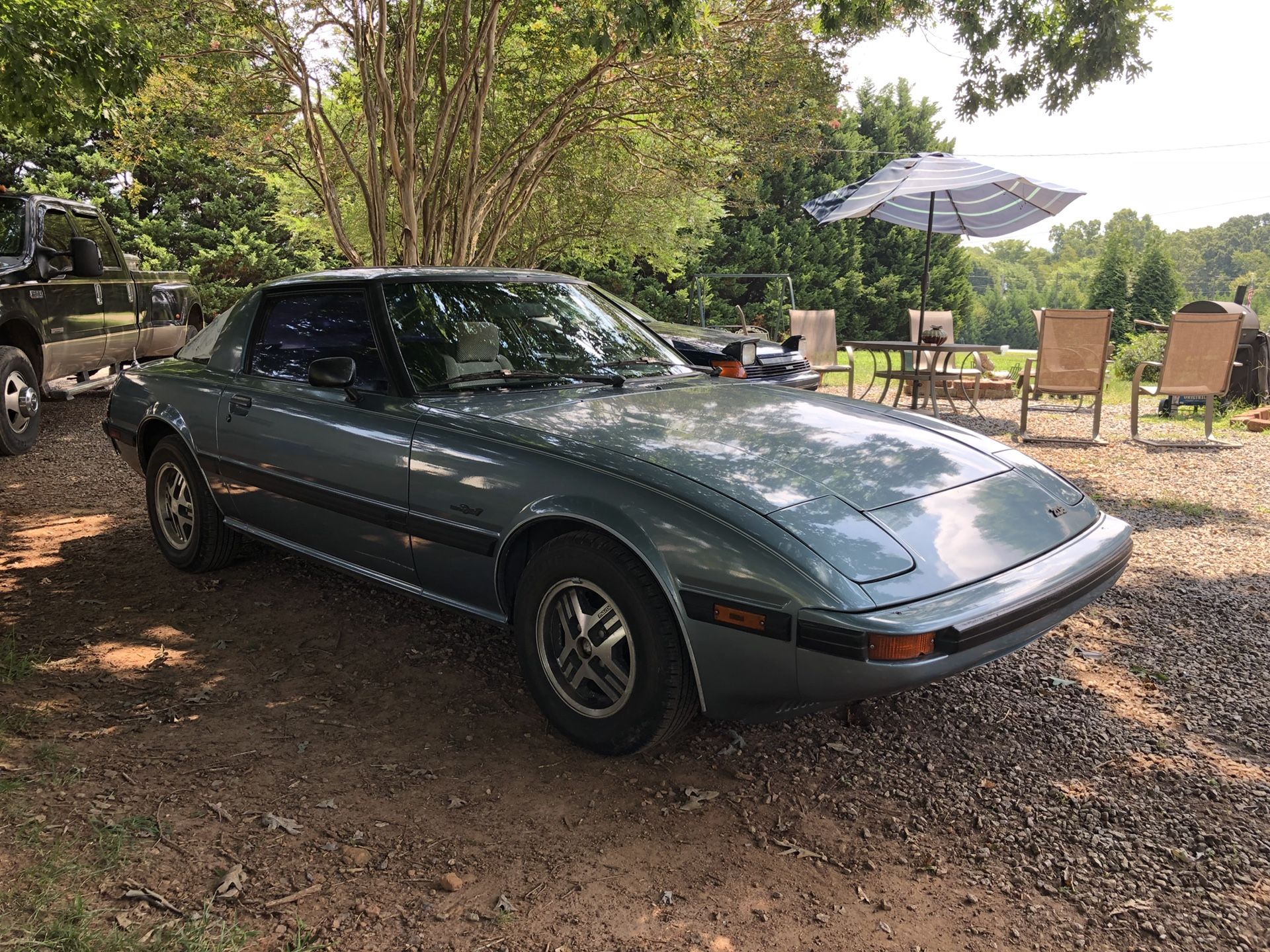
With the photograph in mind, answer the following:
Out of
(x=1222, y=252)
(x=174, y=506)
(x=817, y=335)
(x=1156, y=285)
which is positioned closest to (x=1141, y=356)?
(x=817, y=335)

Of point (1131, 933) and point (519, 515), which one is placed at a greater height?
point (519, 515)

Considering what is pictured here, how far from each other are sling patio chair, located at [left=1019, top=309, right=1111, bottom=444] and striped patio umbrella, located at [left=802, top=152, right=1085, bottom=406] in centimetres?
160

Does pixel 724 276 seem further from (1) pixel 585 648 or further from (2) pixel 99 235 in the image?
(1) pixel 585 648

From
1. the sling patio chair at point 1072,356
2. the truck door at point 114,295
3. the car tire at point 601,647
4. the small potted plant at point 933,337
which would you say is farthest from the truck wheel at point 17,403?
the sling patio chair at point 1072,356

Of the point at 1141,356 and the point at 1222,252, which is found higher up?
the point at 1222,252

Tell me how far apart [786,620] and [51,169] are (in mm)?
25388

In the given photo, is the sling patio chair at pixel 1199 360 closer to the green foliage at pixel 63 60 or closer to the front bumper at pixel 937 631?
the front bumper at pixel 937 631

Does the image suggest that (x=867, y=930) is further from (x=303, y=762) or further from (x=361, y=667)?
(x=361, y=667)

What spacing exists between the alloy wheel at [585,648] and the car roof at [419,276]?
168 cm

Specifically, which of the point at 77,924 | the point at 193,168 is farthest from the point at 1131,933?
the point at 193,168

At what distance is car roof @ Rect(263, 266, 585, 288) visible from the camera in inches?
154

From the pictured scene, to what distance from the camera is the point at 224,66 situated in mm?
10727

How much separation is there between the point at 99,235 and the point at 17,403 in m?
2.68

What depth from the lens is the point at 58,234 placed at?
8.87 metres
